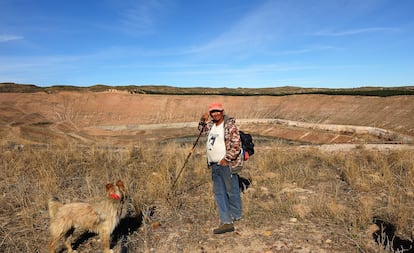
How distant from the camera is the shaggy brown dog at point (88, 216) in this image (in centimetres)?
318

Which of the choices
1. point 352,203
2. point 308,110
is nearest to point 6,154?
point 352,203

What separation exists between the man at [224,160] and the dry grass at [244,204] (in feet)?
0.90

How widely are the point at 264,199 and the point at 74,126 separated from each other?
113 ft

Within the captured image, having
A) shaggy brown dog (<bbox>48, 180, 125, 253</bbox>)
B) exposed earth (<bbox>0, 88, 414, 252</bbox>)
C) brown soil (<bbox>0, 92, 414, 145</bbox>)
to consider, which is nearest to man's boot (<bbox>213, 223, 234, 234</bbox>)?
shaggy brown dog (<bbox>48, 180, 125, 253</bbox>)

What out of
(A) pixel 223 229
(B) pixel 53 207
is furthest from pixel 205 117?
(B) pixel 53 207

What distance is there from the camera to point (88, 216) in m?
3.24

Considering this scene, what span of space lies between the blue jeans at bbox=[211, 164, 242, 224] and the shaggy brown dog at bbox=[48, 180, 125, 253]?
125cm

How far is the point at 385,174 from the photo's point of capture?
5.92m

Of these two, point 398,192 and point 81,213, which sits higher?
point 81,213

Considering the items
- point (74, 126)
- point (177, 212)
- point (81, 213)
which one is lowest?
point (74, 126)

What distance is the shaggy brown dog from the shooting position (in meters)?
3.18

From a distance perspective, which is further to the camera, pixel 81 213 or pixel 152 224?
pixel 152 224

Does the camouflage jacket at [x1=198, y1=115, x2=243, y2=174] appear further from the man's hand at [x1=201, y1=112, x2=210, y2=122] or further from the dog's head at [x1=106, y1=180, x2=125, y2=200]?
the dog's head at [x1=106, y1=180, x2=125, y2=200]

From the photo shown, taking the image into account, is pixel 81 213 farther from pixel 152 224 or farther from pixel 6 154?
pixel 6 154
